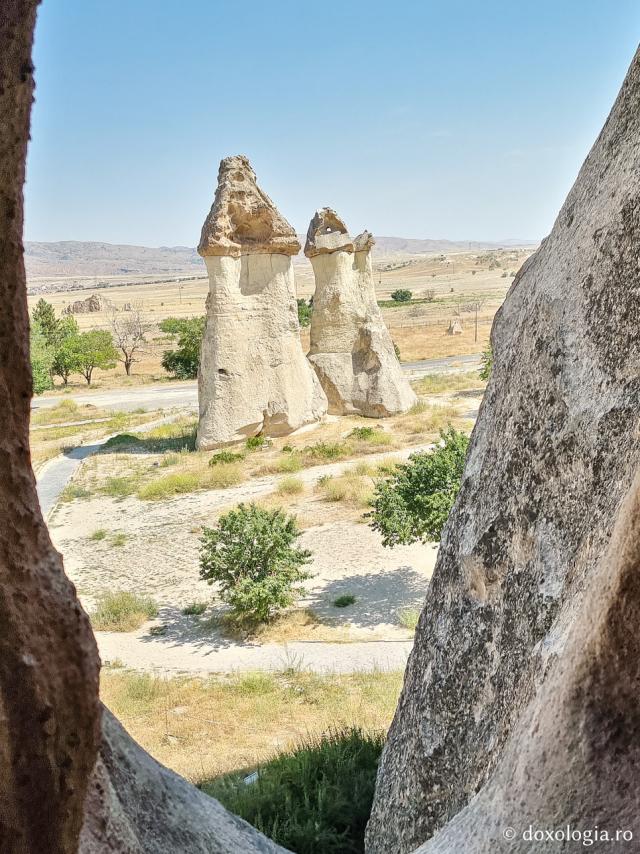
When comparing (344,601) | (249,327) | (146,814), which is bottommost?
(344,601)

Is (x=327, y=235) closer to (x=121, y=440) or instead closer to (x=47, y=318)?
(x=121, y=440)

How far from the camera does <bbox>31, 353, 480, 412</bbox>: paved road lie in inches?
933

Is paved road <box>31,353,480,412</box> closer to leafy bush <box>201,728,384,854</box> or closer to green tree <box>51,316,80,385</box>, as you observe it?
green tree <box>51,316,80,385</box>

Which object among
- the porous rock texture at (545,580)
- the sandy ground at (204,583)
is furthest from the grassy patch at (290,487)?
the porous rock texture at (545,580)

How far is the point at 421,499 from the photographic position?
26.4ft

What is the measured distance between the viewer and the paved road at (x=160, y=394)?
77.8 ft

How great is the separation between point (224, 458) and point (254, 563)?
20.0 feet

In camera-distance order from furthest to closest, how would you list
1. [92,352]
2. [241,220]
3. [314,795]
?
[92,352] < [241,220] < [314,795]

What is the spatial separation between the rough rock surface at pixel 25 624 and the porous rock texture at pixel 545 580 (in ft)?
3.15

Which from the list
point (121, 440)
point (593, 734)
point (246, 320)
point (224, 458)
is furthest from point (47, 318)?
point (593, 734)

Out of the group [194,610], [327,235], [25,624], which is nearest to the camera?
[25,624]

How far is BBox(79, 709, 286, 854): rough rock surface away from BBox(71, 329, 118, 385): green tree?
28.3m

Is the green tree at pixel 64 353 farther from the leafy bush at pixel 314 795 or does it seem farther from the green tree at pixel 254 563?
the leafy bush at pixel 314 795

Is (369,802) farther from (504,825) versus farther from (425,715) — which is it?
(504,825)
